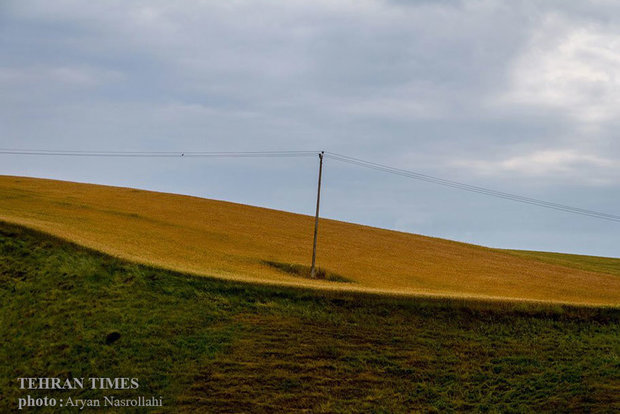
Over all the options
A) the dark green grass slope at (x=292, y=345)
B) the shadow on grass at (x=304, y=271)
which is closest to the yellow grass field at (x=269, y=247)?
the shadow on grass at (x=304, y=271)

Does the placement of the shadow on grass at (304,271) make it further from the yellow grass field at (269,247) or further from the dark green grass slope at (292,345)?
the dark green grass slope at (292,345)

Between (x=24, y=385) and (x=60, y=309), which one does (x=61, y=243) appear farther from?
(x=24, y=385)

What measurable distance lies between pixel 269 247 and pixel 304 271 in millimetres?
6901

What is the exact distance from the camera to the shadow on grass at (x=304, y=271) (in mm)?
34438

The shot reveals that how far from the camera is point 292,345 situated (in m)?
22.0

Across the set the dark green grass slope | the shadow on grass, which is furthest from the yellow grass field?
the dark green grass slope

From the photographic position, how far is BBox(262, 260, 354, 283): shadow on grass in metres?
34.4

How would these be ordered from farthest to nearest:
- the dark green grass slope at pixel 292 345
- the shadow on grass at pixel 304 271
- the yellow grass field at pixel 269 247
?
the shadow on grass at pixel 304 271 → the yellow grass field at pixel 269 247 → the dark green grass slope at pixel 292 345

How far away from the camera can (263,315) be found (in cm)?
2433

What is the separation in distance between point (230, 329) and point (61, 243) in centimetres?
1299

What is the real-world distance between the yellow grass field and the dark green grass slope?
7.42 feet

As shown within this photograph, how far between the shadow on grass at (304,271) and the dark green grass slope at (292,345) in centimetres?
834

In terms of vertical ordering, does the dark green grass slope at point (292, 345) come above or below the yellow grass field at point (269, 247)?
below

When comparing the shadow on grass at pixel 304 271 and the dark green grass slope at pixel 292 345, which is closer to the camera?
the dark green grass slope at pixel 292 345
